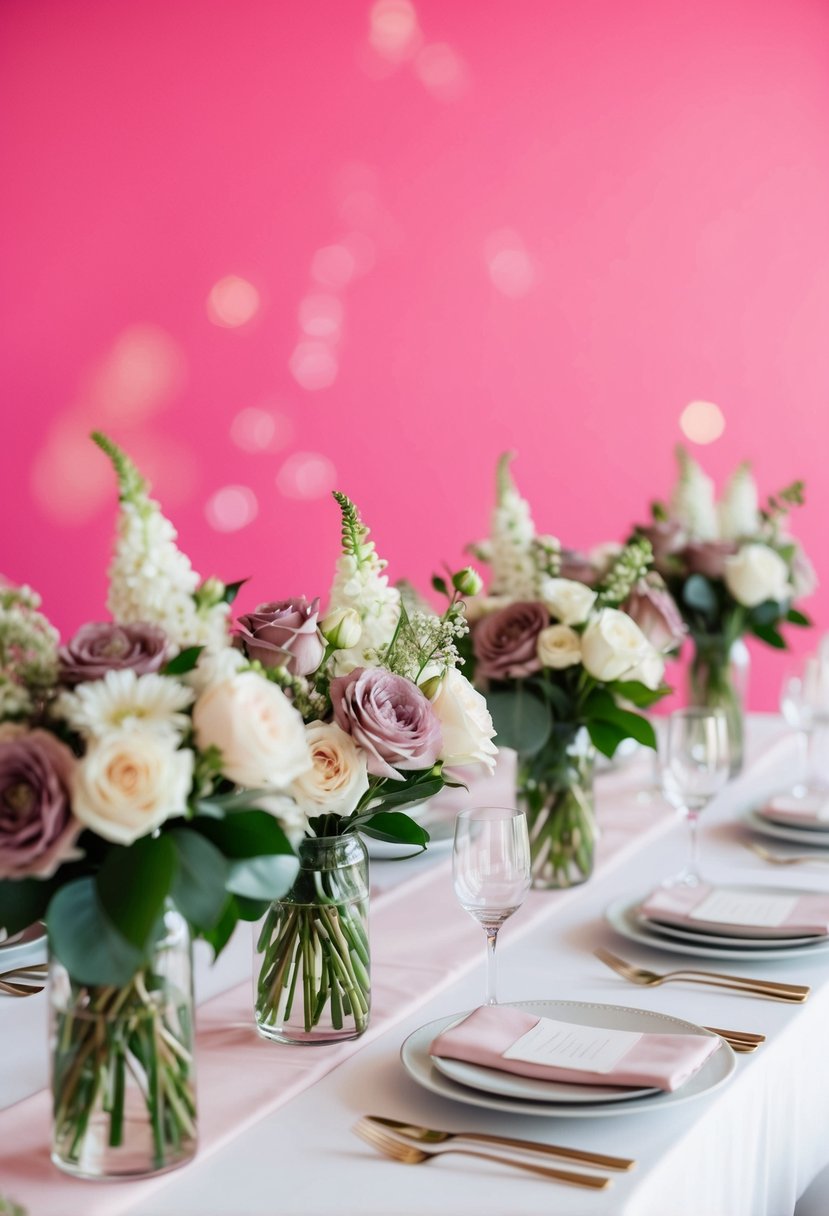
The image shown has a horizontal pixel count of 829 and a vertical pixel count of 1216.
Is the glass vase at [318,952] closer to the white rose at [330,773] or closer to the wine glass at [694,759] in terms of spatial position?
the white rose at [330,773]

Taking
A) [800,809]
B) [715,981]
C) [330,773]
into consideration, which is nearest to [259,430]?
[800,809]

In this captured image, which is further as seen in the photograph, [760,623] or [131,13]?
[131,13]

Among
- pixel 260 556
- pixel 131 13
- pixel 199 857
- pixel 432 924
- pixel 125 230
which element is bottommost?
pixel 432 924

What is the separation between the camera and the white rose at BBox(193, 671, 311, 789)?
91 centimetres

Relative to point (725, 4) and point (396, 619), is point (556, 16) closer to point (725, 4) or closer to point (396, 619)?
point (725, 4)

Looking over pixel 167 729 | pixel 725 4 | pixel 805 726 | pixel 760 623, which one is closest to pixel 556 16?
pixel 725 4

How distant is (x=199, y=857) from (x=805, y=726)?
139cm

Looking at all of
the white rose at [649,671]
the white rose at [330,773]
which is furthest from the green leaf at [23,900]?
the white rose at [649,671]

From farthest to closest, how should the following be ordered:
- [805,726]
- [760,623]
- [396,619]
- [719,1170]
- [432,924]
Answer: [760,623]
[805,726]
[432,924]
[396,619]
[719,1170]

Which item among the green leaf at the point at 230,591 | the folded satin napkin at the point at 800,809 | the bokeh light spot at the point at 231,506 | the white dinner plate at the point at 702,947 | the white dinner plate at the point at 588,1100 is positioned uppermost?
the bokeh light spot at the point at 231,506

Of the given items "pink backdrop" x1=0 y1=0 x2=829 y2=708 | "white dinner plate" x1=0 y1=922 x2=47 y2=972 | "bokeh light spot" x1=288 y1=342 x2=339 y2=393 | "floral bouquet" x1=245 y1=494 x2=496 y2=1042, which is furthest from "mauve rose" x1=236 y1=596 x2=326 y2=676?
"bokeh light spot" x1=288 y1=342 x2=339 y2=393

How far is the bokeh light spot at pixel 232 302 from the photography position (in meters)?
4.02

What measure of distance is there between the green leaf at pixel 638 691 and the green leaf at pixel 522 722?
92mm

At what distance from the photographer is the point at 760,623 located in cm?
227
